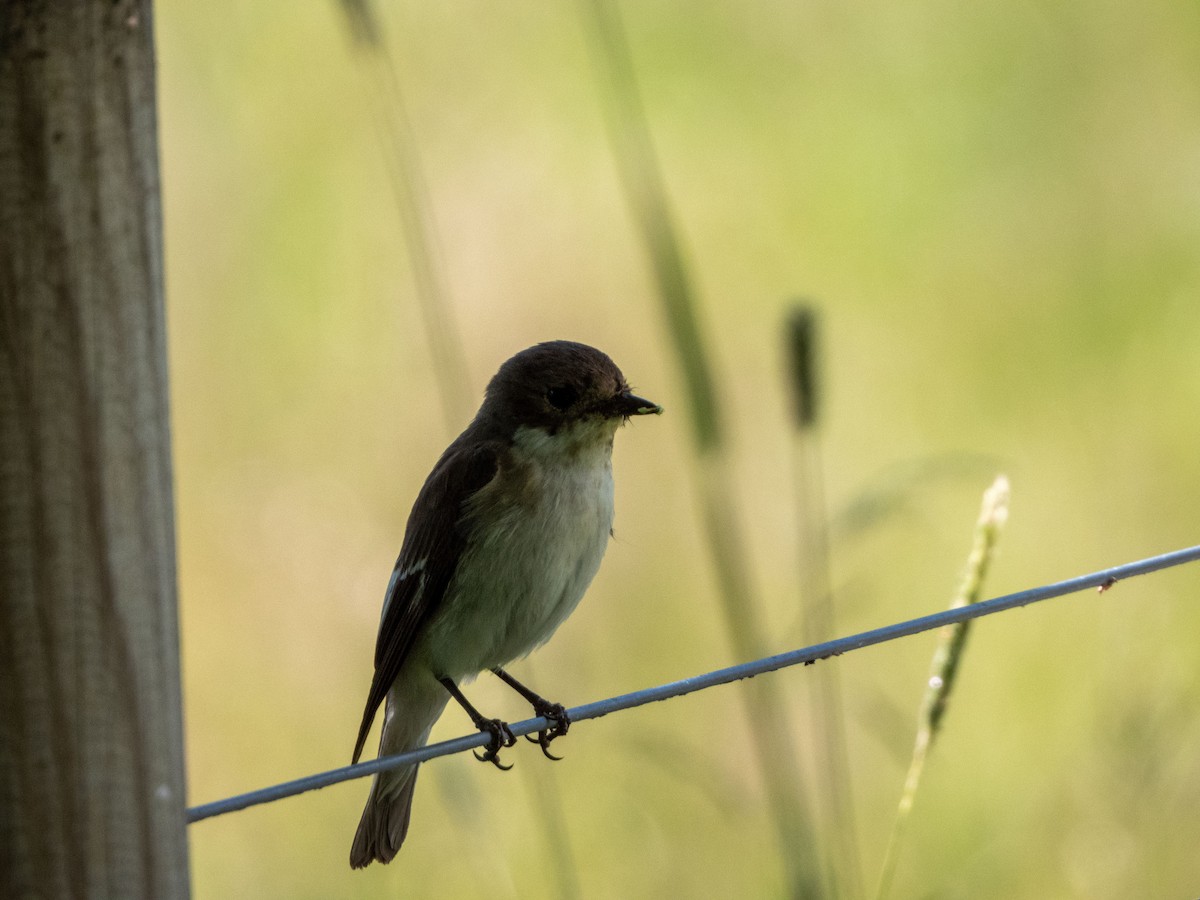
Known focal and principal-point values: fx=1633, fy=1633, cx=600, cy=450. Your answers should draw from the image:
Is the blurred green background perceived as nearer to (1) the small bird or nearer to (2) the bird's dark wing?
(1) the small bird

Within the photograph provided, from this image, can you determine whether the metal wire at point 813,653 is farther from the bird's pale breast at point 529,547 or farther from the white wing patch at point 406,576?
the white wing patch at point 406,576

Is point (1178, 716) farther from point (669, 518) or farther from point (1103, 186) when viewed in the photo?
point (1103, 186)

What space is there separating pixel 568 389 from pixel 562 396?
2 cm

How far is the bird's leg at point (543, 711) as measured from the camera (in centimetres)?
386

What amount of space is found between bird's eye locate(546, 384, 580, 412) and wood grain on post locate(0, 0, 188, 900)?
1.88 metres

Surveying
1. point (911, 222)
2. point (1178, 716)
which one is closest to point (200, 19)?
point (911, 222)

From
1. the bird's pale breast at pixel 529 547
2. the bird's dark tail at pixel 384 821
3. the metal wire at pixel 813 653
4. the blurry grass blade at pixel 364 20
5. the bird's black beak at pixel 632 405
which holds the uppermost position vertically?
the blurry grass blade at pixel 364 20

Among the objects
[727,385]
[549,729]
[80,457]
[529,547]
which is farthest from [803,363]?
[727,385]

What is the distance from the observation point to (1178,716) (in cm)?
448

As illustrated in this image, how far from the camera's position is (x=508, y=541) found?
371cm

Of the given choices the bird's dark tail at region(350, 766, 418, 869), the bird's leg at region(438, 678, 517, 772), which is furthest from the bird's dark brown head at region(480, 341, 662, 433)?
the bird's dark tail at region(350, 766, 418, 869)

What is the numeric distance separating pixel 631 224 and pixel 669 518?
213 centimetres

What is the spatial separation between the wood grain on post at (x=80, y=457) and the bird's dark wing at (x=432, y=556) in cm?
173

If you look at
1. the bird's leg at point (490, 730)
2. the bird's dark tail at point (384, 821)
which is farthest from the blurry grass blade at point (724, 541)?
the bird's dark tail at point (384, 821)
